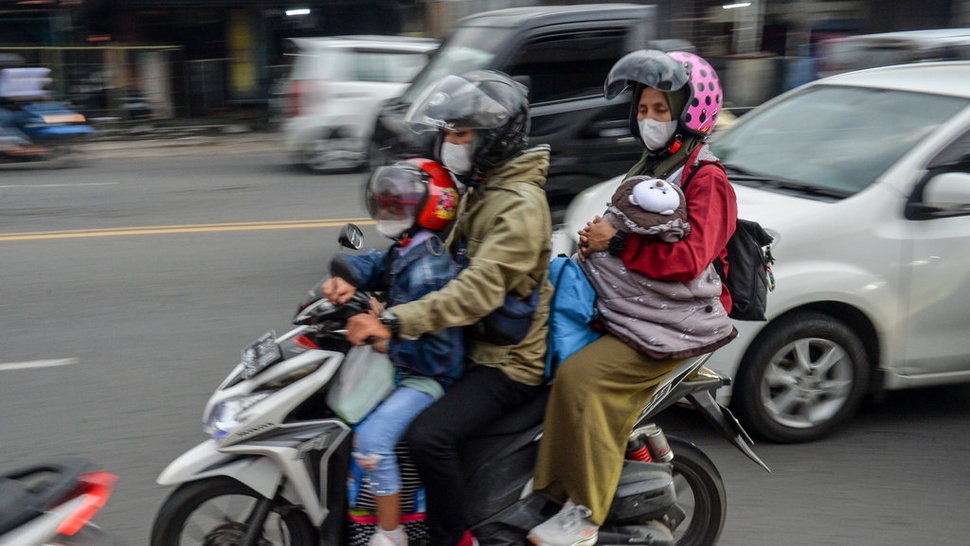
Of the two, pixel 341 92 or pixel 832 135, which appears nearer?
pixel 832 135

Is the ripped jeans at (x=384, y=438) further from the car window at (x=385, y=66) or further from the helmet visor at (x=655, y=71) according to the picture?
the car window at (x=385, y=66)

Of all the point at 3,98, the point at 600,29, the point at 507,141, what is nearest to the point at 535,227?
the point at 507,141

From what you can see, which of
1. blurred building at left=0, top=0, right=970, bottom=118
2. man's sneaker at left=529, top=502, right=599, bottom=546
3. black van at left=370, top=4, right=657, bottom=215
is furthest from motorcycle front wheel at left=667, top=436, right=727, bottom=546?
blurred building at left=0, top=0, right=970, bottom=118

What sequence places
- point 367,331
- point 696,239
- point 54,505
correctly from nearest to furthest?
point 54,505, point 367,331, point 696,239

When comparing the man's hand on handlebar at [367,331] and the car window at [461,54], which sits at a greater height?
the car window at [461,54]

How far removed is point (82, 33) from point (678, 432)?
1697 cm

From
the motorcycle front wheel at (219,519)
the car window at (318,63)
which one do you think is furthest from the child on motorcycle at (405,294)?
the car window at (318,63)

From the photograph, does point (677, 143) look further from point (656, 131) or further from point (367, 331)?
point (367, 331)

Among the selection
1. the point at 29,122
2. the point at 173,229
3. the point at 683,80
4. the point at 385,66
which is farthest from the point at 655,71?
the point at 29,122

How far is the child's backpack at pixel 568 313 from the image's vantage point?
3197 millimetres

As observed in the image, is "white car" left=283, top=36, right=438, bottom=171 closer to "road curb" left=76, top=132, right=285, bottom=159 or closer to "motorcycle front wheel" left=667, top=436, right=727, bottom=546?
"road curb" left=76, top=132, right=285, bottom=159

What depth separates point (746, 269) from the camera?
338cm

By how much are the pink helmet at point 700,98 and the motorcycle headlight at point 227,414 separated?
1.59 m

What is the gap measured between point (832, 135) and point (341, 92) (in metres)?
8.45
